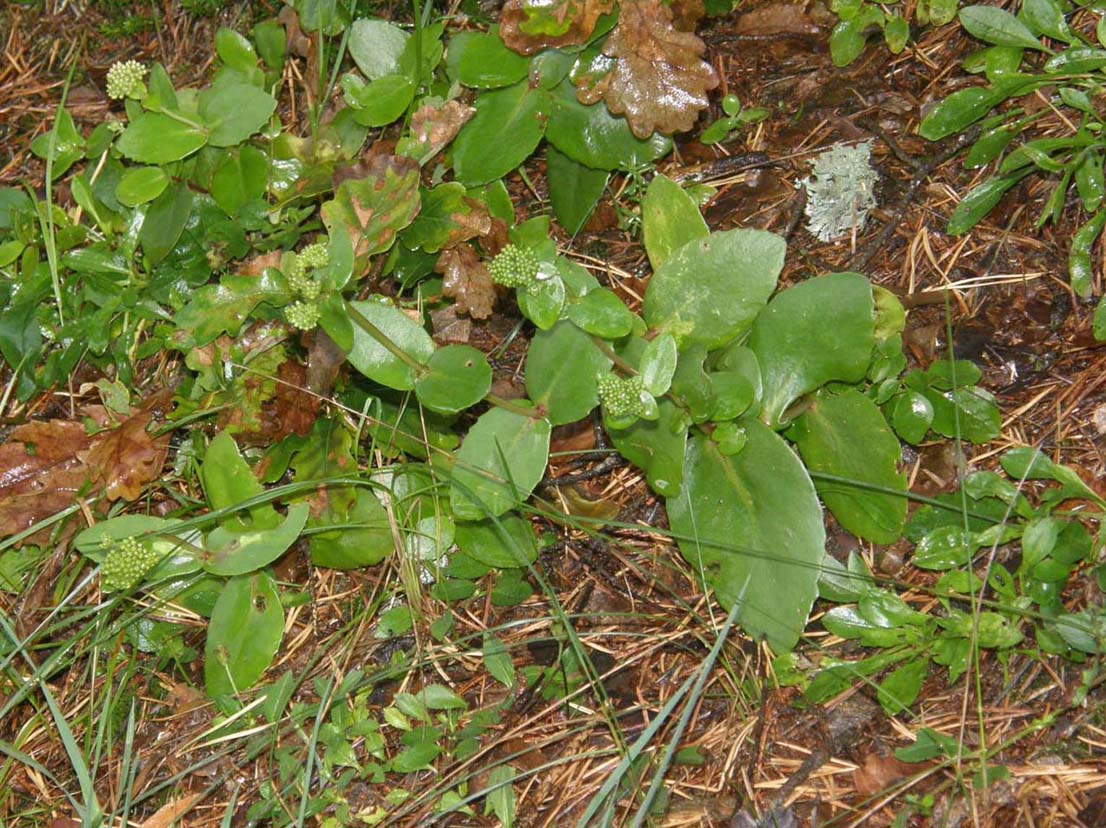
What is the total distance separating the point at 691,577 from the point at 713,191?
1.00 m

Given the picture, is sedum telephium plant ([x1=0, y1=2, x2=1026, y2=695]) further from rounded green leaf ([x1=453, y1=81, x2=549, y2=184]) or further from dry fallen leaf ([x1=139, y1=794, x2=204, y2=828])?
dry fallen leaf ([x1=139, y1=794, x2=204, y2=828])

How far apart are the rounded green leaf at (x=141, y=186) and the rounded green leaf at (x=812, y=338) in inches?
61.1

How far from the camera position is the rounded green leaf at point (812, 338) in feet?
6.95

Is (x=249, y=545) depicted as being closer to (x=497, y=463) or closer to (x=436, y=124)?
(x=497, y=463)

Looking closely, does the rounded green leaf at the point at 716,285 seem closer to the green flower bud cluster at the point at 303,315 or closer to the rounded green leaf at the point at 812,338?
the rounded green leaf at the point at 812,338

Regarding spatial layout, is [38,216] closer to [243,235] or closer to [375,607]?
[243,235]

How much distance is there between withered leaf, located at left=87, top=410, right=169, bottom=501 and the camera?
8.07 ft

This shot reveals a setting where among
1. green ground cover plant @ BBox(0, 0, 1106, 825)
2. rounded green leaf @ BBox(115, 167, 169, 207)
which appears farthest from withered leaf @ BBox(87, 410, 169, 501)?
rounded green leaf @ BBox(115, 167, 169, 207)

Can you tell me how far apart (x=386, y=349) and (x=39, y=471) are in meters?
1.05

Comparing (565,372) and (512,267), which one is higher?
(512,267)

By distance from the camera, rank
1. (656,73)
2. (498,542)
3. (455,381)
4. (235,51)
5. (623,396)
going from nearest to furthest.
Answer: (623,396) < (455,381) < (498,542) < (656,73) < (235,51)

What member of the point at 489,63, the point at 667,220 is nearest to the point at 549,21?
the point at 489,63

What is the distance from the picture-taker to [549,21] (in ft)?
7.71

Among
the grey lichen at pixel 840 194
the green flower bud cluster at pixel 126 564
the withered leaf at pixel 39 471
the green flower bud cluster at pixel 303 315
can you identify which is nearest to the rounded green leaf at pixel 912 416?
the grey lichen at pixel 840 194
